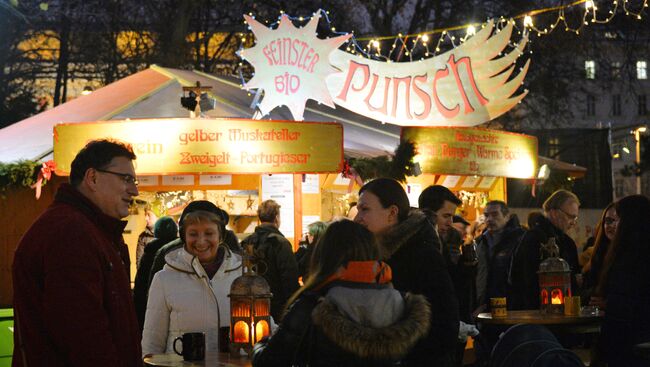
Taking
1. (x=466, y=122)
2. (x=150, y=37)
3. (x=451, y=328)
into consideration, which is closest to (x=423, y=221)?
(x=451, y=328)

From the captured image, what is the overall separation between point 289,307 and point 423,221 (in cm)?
123

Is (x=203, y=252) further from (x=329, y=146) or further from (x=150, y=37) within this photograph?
(x=150, y=37)

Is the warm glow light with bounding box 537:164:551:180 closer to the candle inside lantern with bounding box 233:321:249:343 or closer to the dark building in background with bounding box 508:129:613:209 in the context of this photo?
the dark building in background with bounding box 508:129:613:209

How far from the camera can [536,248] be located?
8.74 meters

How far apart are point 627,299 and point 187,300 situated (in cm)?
311

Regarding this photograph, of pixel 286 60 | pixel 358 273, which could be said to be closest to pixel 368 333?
pixel 358 273

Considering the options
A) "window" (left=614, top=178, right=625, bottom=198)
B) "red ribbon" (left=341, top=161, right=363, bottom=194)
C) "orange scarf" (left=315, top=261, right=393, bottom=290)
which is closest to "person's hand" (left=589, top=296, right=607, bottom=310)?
"orange scarf" (left=315, top=261, right=393, bottom=290)

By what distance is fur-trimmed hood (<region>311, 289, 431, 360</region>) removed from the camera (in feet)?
13.4

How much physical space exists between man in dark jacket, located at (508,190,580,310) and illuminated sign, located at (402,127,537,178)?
5.79 m

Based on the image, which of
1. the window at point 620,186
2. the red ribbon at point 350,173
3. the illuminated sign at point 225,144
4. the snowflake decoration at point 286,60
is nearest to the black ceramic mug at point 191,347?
the illuminated sign at point 225,144

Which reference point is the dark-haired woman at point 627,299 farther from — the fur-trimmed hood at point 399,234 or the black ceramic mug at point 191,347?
the black ceramic mug at point 191,347

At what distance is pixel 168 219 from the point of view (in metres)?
8.76

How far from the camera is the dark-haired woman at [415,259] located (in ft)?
16.1

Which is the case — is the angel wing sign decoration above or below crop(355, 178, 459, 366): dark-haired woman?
above
